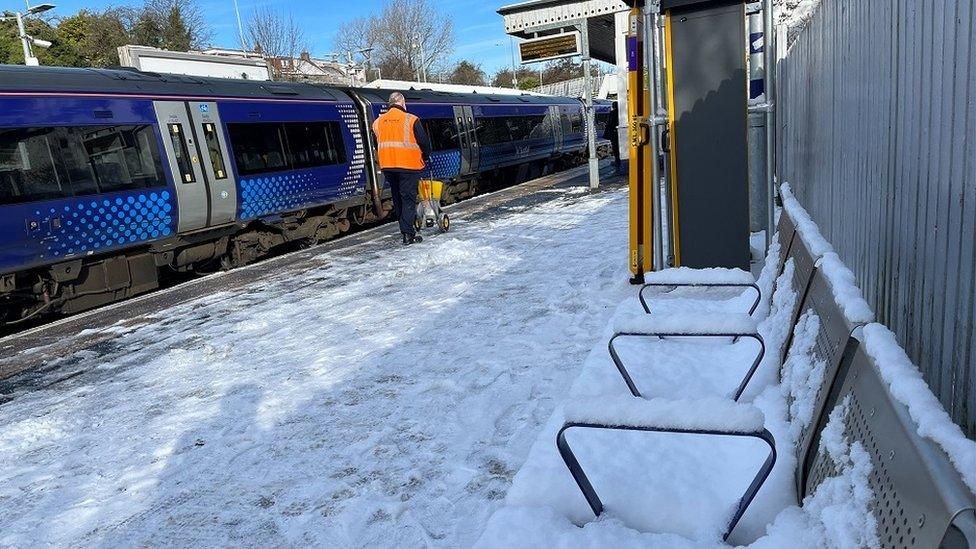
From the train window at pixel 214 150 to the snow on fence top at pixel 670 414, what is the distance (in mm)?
8112

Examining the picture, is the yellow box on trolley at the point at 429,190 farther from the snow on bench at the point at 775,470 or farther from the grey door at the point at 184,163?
the snow on bench at the point at 775,470

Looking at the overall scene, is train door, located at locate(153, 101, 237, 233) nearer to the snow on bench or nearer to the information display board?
the snow on bench

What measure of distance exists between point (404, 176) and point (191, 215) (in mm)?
2728

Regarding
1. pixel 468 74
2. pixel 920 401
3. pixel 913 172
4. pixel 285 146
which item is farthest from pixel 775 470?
pixel 468 74

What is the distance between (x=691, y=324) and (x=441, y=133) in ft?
40.7

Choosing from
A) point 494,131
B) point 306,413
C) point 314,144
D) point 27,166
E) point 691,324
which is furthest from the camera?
point 494,131

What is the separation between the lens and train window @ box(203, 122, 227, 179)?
9117mm

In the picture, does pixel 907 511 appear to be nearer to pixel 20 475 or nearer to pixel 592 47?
pixel 20 475

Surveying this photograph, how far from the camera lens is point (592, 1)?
15273mm

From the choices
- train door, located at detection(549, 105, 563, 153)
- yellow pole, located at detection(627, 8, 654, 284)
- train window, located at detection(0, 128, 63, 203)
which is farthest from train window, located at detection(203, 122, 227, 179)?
train door, located at detection(549, 105, 563, 153)

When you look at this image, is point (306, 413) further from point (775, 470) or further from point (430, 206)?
point (430, 206)

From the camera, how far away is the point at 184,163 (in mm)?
8703

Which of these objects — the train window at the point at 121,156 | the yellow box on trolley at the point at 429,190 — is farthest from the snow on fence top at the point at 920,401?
the yellow box on trolley at the point at 429,190

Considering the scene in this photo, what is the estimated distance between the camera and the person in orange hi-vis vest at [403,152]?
8.73 metres
